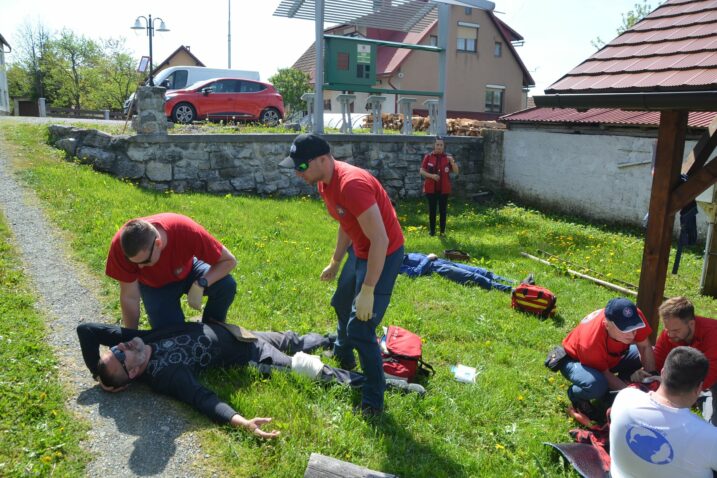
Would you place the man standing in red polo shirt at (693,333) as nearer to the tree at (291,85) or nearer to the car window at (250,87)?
the car window at (250,87)

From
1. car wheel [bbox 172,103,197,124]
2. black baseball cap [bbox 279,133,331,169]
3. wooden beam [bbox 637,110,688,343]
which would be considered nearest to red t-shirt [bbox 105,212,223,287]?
black baseball cap [bbox 279,133,331,169]

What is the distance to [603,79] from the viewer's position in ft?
15.8

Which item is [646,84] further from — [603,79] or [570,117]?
[570,117]

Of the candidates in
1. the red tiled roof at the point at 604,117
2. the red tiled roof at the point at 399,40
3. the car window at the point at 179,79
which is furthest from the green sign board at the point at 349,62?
the red tiled roof at the point at 399,40

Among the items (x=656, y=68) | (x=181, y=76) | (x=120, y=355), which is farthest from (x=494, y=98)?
(x=120, y=355)

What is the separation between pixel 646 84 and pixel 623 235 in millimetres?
7292

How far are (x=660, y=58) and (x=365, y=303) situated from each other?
11.0 ft

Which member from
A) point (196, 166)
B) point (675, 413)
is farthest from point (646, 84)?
point (196, 166)

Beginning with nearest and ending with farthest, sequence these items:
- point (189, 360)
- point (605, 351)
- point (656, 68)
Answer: point (189, 360) < point (605, 351) < point (656, 68)

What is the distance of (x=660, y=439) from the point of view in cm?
285

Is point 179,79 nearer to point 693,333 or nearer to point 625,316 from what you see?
point 625,316

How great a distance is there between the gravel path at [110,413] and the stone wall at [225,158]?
16.6ft

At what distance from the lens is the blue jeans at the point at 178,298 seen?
13.8 feet

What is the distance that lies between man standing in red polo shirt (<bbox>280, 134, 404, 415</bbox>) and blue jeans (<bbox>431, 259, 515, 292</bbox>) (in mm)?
3496
